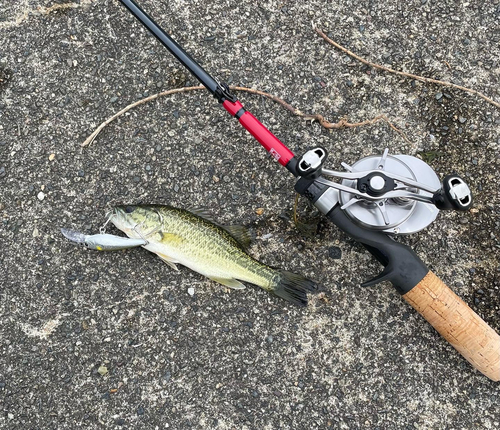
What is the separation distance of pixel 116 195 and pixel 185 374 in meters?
1.37

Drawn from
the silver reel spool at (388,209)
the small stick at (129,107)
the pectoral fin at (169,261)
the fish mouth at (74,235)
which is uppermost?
the silver reel spool at (388,209)

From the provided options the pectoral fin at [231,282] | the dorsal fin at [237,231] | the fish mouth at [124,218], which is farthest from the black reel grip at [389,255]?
the fish mouth at [124,218]

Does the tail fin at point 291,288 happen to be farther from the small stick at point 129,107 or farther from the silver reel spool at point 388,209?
the small stick at point 129,107

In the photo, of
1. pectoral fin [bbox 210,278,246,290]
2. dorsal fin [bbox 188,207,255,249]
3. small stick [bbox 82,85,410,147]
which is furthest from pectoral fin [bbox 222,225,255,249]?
small stick [bbox 82,85,410,147]

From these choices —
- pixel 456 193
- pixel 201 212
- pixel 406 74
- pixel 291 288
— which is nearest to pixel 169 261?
pixel 201 212

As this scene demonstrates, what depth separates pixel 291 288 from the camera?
3.06 m

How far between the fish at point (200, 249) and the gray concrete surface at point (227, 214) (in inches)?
6.1

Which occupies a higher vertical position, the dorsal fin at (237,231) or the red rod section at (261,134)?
the red rod section at (261,134)

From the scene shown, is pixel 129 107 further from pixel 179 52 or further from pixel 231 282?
pixel 231 282

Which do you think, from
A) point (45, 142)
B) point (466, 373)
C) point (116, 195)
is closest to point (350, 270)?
point (466, 373)

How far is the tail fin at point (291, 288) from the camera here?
10.0 ft

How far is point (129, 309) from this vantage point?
3205mm

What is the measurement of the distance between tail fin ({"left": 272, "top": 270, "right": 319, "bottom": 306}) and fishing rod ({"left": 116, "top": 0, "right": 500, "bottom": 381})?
22.3 inches

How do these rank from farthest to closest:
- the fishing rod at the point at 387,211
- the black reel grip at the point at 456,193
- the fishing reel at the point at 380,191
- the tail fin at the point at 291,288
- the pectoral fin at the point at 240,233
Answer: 1. the pectoral fin at the point at 240,233
2. the tail fin at the point at 291,288
3. the fishing rod at the point at 387,211
4. the fishing reel at the point at 380,191
5. the black reel grip at the point at 456,193
